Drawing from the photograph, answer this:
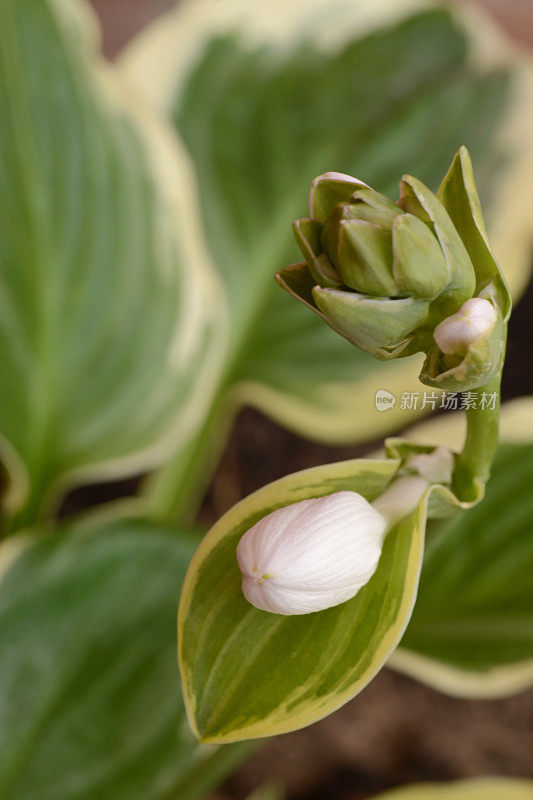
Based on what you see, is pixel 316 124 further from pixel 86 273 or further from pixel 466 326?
pixel 466 326

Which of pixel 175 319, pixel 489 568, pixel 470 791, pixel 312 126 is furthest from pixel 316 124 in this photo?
pixel 470 791

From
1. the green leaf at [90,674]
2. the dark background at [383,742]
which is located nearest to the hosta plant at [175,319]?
the green leaf at [90,674]

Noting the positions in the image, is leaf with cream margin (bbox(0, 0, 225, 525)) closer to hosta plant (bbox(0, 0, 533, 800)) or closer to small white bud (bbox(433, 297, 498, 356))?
hosta plant (bbox(0, 0, 533, 800))

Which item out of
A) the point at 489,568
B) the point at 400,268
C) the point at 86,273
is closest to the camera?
the point at 400,268

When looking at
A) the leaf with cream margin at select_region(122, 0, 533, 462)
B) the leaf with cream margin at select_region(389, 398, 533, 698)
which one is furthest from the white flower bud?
the leaf with cream margin at select_region(122, 0, 533, 462)

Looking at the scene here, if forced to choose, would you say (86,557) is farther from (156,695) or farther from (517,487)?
(517,487)

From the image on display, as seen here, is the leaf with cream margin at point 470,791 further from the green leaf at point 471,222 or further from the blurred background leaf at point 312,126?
the green leaf at point 471,222

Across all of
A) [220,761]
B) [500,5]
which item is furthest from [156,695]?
[500,5]
